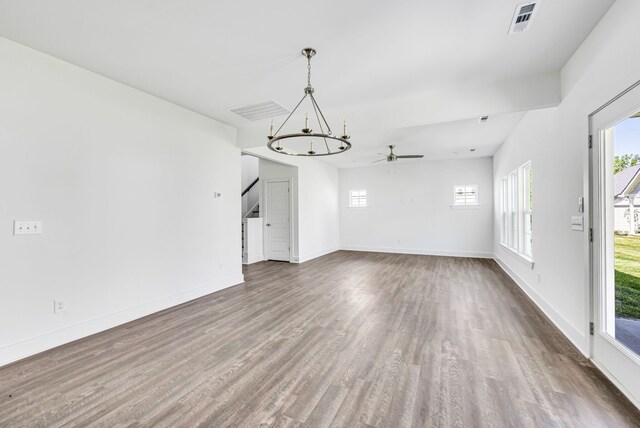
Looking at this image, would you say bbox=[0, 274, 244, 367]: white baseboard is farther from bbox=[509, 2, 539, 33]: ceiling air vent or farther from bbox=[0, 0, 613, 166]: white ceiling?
bbox=[509, 2, 539, 33]: ceiling air vent

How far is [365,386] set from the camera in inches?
80.0

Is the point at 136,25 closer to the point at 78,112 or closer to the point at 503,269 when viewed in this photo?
the point at 78,112

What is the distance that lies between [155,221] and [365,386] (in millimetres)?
3140

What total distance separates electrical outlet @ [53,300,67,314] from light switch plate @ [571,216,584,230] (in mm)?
4881

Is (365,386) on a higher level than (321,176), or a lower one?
lower

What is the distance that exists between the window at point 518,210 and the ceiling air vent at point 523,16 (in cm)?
252

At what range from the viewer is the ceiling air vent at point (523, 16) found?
201 cm

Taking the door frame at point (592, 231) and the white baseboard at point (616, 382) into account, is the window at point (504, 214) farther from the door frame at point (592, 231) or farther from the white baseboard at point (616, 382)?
the white baseboard at point (616, 382)

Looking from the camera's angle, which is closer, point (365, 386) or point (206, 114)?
point (365, 386)

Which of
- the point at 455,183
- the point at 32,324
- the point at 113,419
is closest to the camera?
the point at 113,419

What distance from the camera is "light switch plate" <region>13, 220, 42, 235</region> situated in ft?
8.12

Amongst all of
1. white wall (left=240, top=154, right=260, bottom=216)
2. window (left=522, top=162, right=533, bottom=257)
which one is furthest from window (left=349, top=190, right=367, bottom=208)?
window (left=522, top=162, right=533, bottom=257)

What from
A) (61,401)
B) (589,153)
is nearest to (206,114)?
(61,401)

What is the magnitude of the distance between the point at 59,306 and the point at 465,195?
8320 mm
